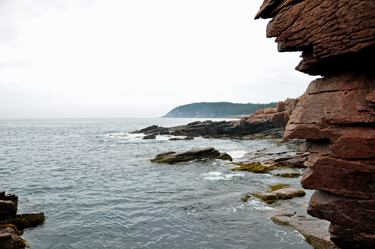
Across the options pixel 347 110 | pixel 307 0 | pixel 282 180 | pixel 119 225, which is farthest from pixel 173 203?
pixel 307 0

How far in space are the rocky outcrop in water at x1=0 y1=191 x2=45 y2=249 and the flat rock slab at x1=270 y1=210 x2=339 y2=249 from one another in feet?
43.1

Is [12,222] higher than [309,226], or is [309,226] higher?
[12,222]

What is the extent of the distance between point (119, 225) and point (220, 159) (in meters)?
22.8

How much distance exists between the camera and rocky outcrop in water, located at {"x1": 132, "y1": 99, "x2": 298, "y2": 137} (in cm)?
6844

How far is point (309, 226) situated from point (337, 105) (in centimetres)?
721

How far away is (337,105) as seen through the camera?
9.07 metres

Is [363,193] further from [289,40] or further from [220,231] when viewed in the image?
[220,231]

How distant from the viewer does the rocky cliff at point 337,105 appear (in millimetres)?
7871

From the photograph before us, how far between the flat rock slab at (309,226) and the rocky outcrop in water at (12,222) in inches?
517

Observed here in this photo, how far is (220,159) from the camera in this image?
3588 cm

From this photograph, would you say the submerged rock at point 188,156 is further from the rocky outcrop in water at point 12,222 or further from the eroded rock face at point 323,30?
the eroded rock face at point 323,30

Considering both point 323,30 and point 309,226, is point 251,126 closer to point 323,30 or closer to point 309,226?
point 309,226

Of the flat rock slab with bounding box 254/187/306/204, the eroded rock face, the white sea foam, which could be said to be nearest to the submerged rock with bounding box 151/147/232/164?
the white sea foam

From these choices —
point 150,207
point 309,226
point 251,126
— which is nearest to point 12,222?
point 150,207
